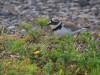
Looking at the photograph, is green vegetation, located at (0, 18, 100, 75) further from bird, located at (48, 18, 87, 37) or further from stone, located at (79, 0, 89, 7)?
stone, located at (79, 0, 89, 7)

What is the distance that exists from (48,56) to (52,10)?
16.6ft

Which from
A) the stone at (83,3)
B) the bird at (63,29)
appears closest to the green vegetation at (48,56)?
the bird at (63,29)

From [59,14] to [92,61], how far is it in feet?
17.4

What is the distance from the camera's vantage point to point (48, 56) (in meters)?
6.32

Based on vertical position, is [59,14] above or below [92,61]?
below

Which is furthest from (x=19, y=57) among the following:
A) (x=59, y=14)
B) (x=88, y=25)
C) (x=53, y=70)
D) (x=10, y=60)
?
(x=59, y=14)

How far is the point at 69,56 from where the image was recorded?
580 cm

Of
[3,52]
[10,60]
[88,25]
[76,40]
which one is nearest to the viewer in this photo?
[10,60]

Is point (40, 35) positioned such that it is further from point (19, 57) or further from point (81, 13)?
point (81, 13)

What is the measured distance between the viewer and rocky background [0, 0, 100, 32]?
1038cm

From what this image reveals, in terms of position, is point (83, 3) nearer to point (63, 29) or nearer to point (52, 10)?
point (52, 10)

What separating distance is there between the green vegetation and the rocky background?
8.20 feet

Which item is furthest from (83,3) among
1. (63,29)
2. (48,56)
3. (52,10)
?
(48,56)

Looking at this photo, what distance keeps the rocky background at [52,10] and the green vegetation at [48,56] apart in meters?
2.50
